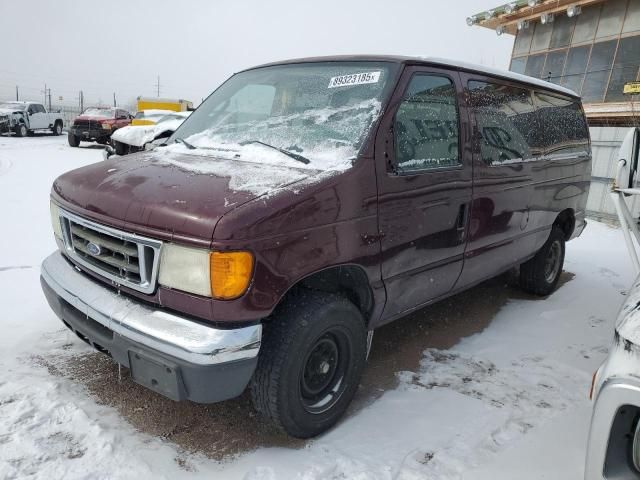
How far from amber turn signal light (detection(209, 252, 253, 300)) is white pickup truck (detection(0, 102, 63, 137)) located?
78.2ft

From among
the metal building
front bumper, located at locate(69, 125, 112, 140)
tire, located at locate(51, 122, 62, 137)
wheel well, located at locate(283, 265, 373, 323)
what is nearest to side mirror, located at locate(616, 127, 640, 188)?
wheel well, located at locate(283, 265, 373, 323)

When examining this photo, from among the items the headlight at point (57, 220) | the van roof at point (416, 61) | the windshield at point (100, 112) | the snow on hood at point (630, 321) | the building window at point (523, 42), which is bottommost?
the windshield at point (100, 112)

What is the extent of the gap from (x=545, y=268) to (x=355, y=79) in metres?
3.16

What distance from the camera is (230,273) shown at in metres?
2.07

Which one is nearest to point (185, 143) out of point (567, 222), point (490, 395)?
point (490, 395)

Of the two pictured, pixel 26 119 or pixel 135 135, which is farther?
pixel 26 119

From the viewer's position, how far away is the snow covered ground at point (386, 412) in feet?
7.64

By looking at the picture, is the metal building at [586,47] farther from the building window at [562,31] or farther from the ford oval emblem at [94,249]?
the ford oval emblem at [94,249]

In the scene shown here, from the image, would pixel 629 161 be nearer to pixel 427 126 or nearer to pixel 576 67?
pixel 427 126

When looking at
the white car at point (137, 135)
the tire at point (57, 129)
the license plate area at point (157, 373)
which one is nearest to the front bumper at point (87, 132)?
the tire at point (57, 129)

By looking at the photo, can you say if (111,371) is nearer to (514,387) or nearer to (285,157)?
(285,157)

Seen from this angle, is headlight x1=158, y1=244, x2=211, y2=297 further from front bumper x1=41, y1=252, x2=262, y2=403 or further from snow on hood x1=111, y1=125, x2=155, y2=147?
snow on hood x1=111, y1=125, x2=155, y2=147

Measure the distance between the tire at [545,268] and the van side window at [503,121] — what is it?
1183 millimetres

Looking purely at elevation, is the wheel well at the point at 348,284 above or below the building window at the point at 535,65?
below
